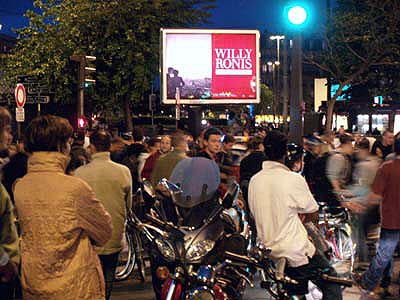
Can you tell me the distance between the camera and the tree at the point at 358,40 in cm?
3291

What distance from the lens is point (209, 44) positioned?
75.2 ft

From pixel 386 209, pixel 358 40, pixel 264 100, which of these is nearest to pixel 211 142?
pixel 386 209

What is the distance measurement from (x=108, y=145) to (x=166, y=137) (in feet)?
15.2

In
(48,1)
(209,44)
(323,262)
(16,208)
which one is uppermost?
(48,1)

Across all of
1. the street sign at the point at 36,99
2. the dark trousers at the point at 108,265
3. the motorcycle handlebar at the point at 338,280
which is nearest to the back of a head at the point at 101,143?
the dark trousers at the point at 108,265

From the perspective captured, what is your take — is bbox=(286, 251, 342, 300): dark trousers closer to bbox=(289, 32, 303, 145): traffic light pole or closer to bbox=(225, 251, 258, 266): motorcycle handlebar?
bbox=(225, 251, 258, 266): motorcycle handlebar

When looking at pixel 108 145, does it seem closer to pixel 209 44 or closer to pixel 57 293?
pixel 57 293

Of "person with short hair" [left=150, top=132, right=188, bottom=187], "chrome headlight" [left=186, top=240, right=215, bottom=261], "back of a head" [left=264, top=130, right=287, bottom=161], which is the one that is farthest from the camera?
"person with short hair" [left=150, top=132, right=188, bottom=187]

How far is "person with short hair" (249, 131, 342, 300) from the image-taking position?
16.8 ft

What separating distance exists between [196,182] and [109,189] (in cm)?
77

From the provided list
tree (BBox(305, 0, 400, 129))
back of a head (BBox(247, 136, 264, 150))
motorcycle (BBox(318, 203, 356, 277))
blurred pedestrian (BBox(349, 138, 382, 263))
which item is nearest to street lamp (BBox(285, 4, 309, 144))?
back of a head (BBox(247, 136, 264, 150))

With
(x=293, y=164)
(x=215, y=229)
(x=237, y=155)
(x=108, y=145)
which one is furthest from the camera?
(x=237, y=155)

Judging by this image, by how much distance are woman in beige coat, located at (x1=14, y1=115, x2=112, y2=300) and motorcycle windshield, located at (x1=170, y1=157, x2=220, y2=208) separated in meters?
1.95


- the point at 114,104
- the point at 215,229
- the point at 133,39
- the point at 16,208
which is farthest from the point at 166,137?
the point at 114,104
